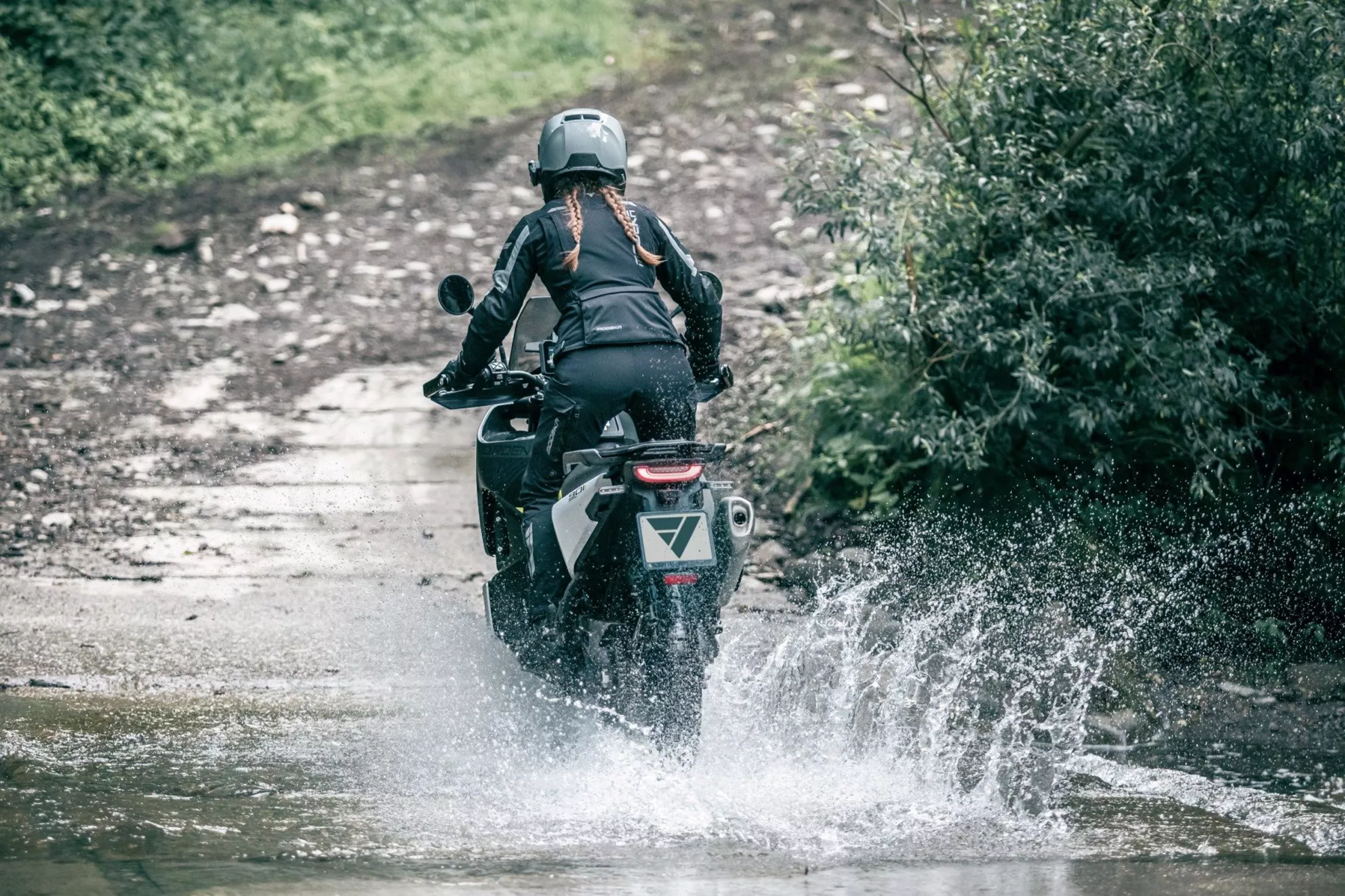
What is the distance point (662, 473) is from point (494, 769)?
1.21 meters

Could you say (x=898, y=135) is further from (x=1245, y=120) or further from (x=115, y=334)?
(x=115, y=334)

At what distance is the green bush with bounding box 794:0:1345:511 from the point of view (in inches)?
257

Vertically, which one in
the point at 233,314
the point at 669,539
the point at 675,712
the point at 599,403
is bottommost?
the point at 233,314

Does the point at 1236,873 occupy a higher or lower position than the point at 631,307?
lower

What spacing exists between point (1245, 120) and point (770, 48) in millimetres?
9351

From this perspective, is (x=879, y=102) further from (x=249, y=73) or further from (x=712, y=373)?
(x=712, y=373)

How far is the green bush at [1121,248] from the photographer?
6.53m

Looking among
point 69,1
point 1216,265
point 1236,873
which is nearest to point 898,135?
point 1216,265

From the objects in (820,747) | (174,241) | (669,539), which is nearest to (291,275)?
(174,241)

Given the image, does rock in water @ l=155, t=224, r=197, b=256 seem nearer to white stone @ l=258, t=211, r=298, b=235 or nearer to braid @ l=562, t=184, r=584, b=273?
white stone @ l=258, t=211, r=298, b=235

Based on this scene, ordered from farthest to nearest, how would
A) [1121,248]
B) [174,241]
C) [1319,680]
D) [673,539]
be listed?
[174,241] < [1121,248] < [1319,680] < [673,539]

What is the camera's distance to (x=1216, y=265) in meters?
6.74

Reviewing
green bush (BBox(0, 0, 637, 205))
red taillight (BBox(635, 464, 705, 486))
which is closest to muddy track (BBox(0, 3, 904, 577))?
green bush (BBox(0, 0, 637, 205))

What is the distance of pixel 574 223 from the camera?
491 cm
